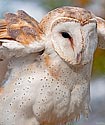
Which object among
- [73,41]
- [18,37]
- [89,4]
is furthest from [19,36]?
[89,4]

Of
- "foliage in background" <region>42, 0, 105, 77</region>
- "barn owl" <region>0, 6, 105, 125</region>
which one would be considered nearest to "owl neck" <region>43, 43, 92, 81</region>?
"barn owl" <region>0, 6, 105, 125</region>

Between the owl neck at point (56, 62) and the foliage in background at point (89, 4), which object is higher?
the owl neck at point (56, 62)

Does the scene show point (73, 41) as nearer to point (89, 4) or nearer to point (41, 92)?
point (41, 92)

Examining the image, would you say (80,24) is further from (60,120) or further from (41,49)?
(60,120)

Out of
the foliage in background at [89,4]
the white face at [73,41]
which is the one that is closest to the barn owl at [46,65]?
the white face at [73,41]

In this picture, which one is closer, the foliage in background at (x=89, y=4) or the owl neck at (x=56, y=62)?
the owl neck at (x=56, y=62)

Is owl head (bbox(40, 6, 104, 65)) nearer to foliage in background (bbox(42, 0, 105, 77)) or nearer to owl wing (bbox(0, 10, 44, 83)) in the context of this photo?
owl wing (bbox(0, 10, 44, 83))

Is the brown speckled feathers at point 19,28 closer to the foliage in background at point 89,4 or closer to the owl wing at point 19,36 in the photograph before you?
the owl wing at point 19,36
